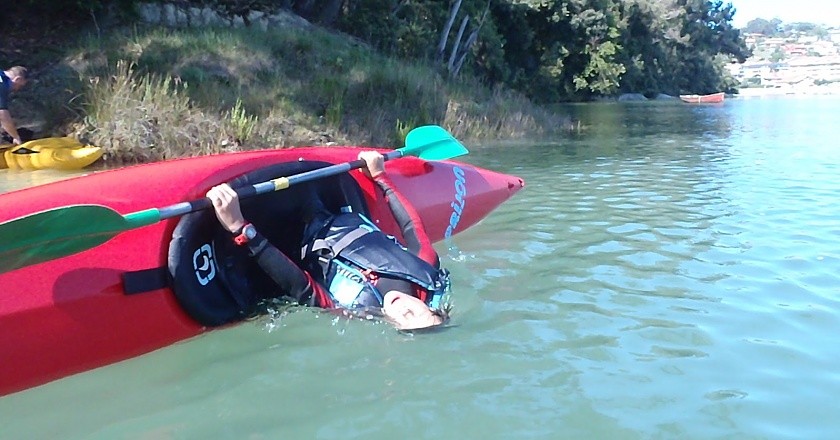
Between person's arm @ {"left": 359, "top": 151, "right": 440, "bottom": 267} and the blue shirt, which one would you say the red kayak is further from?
the blue shirt

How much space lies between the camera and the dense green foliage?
17344 millimetres

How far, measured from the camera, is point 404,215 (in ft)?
13.8

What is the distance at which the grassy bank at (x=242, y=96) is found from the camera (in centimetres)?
867

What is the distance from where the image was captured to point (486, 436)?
103 inches

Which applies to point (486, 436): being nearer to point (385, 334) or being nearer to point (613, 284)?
point (385, 334)

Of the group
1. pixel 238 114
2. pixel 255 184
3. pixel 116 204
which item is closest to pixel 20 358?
pixel 116 204

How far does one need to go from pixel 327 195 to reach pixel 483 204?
1.70 metres

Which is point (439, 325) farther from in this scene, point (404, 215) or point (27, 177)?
point (27, 177)

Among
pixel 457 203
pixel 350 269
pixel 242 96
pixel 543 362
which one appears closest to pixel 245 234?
pixel 350 269

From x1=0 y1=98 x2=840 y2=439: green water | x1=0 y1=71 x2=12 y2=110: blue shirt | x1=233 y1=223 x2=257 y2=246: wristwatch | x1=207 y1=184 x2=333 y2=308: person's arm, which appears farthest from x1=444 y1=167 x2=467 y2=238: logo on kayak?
x1=0 y1=71 x2=12 y2=110: blue shirt

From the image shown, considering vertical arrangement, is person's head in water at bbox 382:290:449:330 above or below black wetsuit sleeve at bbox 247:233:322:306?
below

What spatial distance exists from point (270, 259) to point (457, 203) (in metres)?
2.10

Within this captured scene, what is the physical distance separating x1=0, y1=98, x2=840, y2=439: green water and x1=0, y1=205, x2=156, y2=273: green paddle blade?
562mm

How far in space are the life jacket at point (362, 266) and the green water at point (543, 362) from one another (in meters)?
0.16
